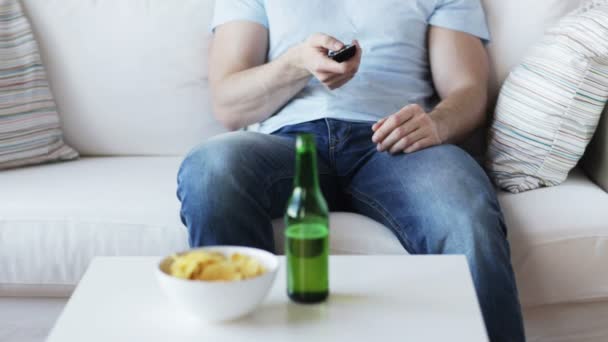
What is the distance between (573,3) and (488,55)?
0.23 meters

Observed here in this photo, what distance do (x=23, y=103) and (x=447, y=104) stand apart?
0.95 meters

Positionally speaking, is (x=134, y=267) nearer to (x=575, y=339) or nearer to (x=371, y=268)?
(x=371, y=268)

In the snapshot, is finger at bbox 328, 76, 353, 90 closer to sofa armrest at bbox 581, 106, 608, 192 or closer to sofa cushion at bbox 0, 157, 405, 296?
sofa cushion at bbox 0, 157, 405, 296

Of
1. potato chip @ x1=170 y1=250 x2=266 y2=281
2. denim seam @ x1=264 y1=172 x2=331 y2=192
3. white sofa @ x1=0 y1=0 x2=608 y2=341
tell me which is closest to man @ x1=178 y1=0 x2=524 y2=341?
denim seam @ x1=264 y1=172 x2=331 y2=192

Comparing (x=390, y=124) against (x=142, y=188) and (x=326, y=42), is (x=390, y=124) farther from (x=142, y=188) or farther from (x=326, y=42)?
(x=142, y=188)

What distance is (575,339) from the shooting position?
155cm

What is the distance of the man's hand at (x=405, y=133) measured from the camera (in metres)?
1.54

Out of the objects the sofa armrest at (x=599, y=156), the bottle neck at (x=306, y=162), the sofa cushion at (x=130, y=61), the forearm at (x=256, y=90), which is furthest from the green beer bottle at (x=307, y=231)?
the sofa cushion at (x=130, y=61)

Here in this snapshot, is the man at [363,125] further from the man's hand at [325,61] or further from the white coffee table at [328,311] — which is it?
the white coffee table at [328,311]

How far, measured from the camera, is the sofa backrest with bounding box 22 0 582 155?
1945 millimetres

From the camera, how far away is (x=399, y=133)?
1539mm

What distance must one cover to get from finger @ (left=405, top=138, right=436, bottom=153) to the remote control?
207mm

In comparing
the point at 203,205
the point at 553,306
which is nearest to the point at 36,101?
the point at 203,205

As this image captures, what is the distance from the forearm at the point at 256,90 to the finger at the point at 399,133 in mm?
236
